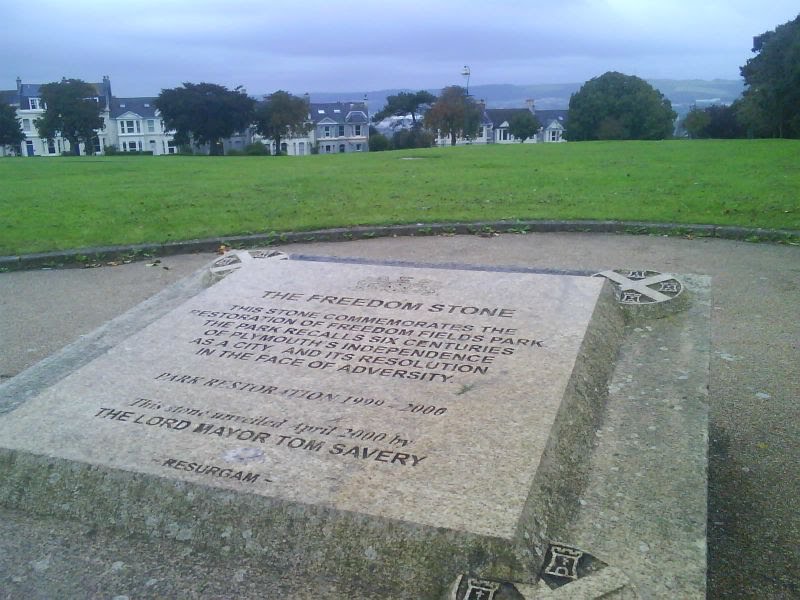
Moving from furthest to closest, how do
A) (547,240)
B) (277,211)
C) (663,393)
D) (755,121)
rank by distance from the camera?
(755,121) < (277,211) < (547,240) < (663,393)

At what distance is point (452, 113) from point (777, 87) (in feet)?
79.4

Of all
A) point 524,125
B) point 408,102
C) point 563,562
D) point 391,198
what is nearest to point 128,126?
point 408,102

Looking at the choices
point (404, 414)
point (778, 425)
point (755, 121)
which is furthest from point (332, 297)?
point (755, 121)

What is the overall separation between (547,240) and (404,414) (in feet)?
24.6

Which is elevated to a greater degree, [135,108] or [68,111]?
[135,108]

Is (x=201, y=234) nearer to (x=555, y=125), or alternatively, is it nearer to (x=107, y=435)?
(x=107, y=435)

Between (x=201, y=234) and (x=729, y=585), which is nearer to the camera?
(x=729, y=585)

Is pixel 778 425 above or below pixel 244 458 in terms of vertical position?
below

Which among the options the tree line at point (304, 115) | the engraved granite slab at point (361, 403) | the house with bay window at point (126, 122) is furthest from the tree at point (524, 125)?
the engraved granite slab at point (361, 403)

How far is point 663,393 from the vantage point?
12.3 ft

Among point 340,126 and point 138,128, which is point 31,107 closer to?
point 138,128

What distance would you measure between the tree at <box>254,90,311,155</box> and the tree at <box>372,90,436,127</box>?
55.8 feet

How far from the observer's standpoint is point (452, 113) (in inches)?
2287

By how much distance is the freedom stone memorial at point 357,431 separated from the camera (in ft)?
8.57
